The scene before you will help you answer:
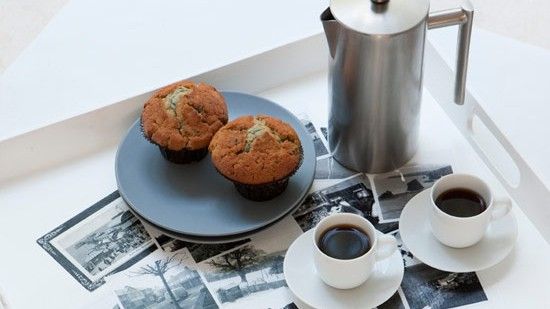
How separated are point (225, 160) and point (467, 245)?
320mm

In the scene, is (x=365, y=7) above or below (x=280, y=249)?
above

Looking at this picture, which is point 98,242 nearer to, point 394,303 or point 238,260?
point 238,260

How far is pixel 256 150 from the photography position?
Answer: 1.22 metres

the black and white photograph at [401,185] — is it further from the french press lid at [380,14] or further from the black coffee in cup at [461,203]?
the french press lid at [380,14]

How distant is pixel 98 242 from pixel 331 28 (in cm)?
41

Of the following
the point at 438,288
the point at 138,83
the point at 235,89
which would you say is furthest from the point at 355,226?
the point at 138,83

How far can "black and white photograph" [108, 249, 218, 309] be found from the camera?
1.17 meters

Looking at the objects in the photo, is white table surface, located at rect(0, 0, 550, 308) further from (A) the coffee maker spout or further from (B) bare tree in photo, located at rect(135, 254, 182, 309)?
(A) the coffee maker spout

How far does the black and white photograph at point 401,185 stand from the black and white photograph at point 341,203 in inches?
0.5

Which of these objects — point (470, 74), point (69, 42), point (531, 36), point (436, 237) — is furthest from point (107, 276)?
point (531, 36)

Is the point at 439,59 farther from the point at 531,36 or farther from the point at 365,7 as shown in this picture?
the point at 531,36

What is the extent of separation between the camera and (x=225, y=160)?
1229 millimetres

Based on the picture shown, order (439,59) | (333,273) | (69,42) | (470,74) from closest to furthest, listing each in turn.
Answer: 1. (333,273)
2. (439,59)
3. (470,74)
4. (69,42)

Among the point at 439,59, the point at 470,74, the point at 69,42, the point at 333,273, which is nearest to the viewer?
the point at 333,273
